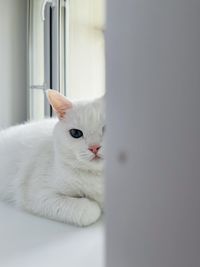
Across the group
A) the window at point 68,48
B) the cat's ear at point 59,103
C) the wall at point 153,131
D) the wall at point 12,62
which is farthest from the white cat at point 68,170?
the wall at point 12,62

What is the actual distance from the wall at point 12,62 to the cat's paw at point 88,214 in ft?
3.27

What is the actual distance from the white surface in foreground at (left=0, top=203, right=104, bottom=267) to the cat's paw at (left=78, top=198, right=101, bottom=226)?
13mm

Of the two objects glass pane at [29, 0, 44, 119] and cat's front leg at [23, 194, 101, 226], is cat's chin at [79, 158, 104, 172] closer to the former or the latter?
cat's front leg at [23, 194, 101, 226]

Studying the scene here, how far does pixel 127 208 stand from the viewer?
34 cm

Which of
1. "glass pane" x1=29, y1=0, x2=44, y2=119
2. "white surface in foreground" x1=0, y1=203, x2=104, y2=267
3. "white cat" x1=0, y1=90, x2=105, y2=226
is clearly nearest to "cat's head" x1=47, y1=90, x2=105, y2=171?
"white cat" x1=0, y1=90, x2=105, y2=226

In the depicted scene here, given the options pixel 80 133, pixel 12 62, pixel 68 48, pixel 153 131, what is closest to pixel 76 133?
pixel 80 133

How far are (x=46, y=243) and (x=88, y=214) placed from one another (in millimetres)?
129

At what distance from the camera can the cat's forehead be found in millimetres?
880

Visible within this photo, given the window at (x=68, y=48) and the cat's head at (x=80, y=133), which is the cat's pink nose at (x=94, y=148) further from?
the window at (x=68, y=48)

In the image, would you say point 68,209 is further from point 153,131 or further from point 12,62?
point 12,62

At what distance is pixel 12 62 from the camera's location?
5.70 ft

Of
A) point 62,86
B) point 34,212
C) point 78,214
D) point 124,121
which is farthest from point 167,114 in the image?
point 62,86

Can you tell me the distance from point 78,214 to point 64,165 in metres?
0.13

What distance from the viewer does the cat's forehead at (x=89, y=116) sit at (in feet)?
2.89
